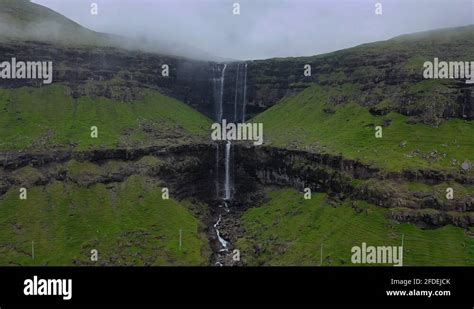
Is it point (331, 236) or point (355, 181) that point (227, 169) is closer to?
point (355, 181)

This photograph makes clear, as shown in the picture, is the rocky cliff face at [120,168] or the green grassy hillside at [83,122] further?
the green grassy hillside at [83,122]

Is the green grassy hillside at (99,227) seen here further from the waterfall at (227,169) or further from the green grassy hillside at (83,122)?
the waterfall at (227,169)

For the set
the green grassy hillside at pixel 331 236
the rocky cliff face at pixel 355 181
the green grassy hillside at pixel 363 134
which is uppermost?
the green grassy hillside at pixel 363 134

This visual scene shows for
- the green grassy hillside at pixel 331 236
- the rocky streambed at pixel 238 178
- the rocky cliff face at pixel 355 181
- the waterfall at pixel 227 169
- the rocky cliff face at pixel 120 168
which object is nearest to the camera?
the green grassy hillside at pixel 331 236

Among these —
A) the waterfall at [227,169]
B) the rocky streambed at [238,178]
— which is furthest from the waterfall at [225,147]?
the rocky streambed at [238,178]

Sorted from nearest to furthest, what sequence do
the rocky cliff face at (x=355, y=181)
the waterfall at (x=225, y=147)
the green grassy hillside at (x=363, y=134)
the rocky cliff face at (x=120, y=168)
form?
the rocky cliff face at (x=355, y=181) → the green grassy hillside at (x=363, y=134) → the waterfall at (x=225, y=147) → the rocky cliff face at (x=120, y=168)
